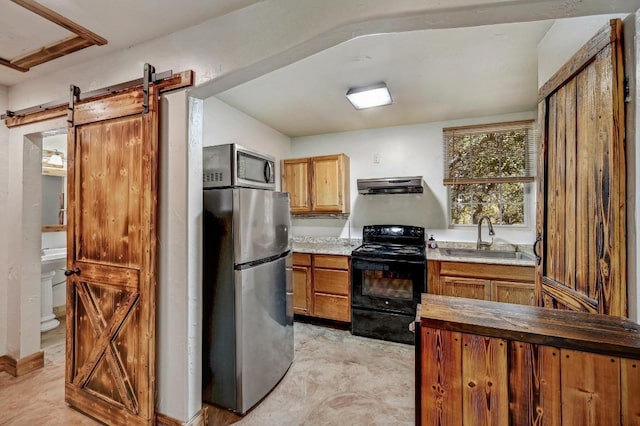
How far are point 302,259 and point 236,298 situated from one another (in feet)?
5.28

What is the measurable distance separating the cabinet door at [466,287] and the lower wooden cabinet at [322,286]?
103 cm

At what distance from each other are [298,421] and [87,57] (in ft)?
9.46

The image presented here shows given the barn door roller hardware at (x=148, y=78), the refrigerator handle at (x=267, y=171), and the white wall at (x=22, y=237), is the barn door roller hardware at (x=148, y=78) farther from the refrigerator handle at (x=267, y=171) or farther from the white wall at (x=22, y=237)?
the white wall at (x=22, y=237)

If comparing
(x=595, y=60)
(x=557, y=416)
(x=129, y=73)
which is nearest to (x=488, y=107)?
(x=595, y=60)

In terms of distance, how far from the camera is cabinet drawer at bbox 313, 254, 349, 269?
328 cm

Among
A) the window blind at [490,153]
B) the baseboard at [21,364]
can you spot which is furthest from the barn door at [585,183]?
the baseboard at [21,364]

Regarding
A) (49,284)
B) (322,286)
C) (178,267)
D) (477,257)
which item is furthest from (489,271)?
(49,284)

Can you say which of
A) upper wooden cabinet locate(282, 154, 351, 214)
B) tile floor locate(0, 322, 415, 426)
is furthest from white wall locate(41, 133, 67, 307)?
upper wooden cabinet locate(282, 154, 351, 214)

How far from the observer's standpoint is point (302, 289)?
3.47 meters

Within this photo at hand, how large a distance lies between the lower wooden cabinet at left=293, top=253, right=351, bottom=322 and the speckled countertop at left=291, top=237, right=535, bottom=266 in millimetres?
111

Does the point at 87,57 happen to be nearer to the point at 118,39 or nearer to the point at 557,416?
the point at 118,39

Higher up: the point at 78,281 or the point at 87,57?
the point at 87,57

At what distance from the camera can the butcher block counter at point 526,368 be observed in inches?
33.4

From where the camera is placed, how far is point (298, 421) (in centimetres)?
187
